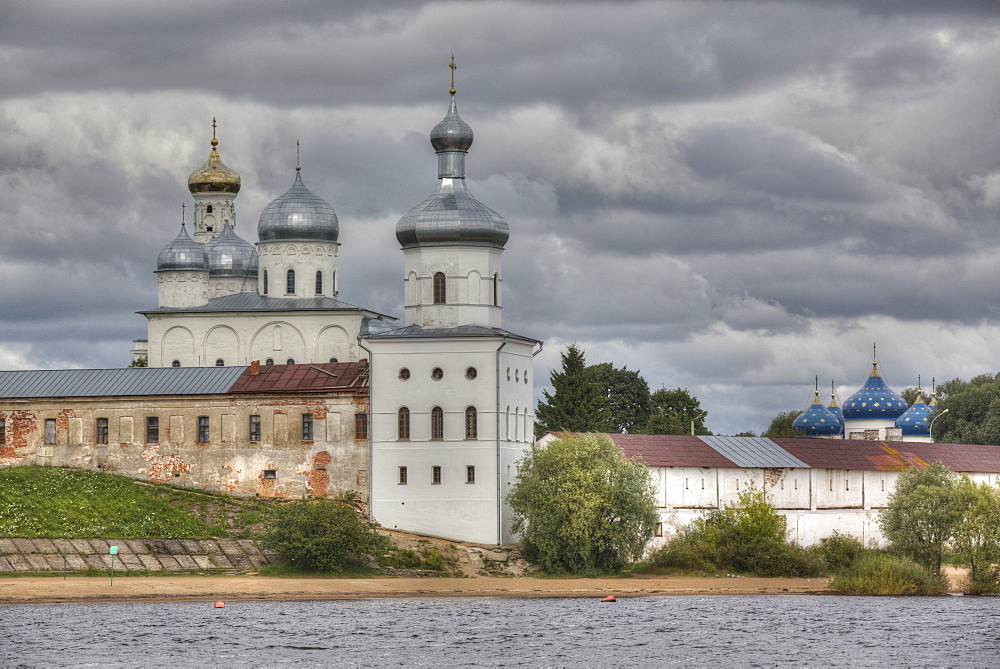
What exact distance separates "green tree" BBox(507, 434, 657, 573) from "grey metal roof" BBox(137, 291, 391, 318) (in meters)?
15.5

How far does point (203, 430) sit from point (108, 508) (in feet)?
19.0

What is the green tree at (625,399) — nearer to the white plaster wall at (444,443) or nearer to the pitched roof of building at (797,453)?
the pitched roof of building at (797,453)

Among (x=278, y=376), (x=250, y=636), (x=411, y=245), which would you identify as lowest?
(x=250, y=636)

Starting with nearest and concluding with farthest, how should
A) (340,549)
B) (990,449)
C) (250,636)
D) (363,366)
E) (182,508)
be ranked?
(250,636) → (340,549) → (182,508) → (363,366) → (990,449)

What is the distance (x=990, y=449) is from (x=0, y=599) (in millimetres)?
46314

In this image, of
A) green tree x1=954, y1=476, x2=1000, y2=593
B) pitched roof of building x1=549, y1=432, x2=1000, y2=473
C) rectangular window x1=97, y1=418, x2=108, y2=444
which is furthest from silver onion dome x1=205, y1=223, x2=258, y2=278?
green tree x1=954, y1=476, x2=1000, y2=593

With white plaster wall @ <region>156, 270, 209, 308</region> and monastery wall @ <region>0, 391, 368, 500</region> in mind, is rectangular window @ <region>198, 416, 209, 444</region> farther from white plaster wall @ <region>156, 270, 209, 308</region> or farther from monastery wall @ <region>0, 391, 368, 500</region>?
white plaster wall @ <region>156, 270, 209, 308</region>

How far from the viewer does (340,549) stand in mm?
53375

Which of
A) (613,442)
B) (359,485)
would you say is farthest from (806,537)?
(359,485)

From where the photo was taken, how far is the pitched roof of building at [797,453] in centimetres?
6206

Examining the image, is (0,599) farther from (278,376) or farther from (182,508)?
(278,376)

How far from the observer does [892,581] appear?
56.2m

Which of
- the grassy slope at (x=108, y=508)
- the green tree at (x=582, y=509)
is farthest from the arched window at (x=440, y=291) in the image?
the grassy slope at (x=108, y=508)

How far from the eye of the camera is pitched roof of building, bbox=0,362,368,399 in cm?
6063
